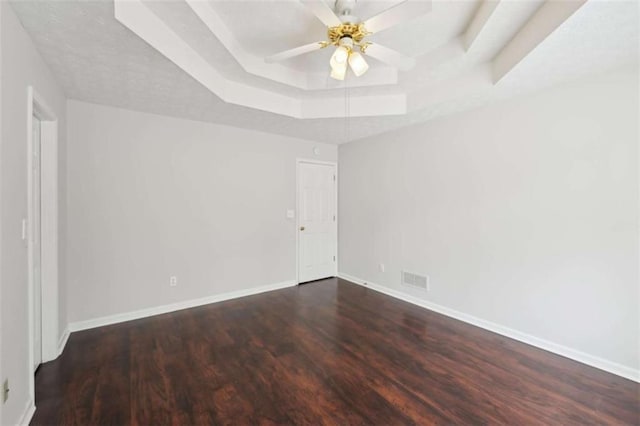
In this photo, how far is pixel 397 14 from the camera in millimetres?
1624

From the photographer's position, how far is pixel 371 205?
4.45 m

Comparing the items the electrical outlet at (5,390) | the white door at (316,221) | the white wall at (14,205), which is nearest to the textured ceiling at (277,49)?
the white wall at (14,205)

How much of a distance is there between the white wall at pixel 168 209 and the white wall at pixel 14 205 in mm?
1326

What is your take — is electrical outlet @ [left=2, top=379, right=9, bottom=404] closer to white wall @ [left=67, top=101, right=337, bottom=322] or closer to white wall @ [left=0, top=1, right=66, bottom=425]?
white wall @ [left=0, top=1, right=66, bottom=425]

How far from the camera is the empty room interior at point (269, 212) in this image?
70.2 inches

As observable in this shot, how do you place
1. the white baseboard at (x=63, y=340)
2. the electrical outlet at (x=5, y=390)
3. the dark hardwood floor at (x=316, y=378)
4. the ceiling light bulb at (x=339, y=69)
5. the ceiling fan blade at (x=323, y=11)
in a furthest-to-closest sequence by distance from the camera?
1. the white baseboard at (x=63, y=340)
2. the ceiling light bulb at (x=339, y=69)
3. the dark hardwood floor at (x=316, y=378)
4. the ceiling fan blade at (x=323, y=11)
5. the electrical outlet at (x=5, y=390)

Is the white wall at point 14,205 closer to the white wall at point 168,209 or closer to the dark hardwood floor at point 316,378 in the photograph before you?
the dark hardwood floor at point 316,378

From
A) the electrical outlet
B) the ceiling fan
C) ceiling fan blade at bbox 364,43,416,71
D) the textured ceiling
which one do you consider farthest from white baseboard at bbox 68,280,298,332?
ceiling fan blade at bbox 364,43,416,71

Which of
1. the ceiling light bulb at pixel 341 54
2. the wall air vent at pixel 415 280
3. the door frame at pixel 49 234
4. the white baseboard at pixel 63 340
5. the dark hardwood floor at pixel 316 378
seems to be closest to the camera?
the dark hardwood floor at pixel 316 378

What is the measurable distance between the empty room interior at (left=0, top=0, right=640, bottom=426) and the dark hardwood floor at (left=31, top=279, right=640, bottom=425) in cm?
2

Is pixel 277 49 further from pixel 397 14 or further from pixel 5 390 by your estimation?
pixel 5 390

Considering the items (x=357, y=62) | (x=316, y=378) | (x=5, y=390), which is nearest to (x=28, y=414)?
(x=5, y=390)

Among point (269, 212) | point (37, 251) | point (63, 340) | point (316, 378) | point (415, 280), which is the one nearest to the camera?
point (316, 378)

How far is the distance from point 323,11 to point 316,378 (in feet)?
8.30
